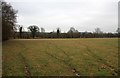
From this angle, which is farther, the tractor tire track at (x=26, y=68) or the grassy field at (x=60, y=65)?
the grassy field at (x=60, y=65)

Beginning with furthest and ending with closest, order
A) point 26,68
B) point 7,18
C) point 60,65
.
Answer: point 7,18 → point 60,65 → point 26,68

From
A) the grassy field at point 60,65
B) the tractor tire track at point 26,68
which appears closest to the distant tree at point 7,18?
the grassy field at point 60,65

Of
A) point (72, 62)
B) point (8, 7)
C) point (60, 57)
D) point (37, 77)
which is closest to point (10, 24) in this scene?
point (8, 7)

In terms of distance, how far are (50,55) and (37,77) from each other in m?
5.92

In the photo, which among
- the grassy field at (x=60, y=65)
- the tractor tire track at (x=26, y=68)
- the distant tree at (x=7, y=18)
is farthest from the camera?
the distant tree at (x=7, y=18)

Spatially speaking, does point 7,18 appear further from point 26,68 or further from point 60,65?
point 60,65

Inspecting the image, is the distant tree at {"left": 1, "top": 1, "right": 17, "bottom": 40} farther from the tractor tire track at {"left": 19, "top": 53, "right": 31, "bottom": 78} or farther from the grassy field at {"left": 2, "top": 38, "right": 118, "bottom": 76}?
the tractor tire track at {"left": 19, "top": 53, "right": 31, "bottom": 78}

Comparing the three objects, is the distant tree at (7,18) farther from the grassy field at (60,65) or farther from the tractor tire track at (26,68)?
the tractor tire track at (26,68)

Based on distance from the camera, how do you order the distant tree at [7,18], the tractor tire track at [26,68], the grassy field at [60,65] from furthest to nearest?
the distant tree at [7,18] → the grassy field at [60,65] → the tractor tire track at [26,68]

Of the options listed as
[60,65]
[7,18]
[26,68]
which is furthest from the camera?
[7,18]

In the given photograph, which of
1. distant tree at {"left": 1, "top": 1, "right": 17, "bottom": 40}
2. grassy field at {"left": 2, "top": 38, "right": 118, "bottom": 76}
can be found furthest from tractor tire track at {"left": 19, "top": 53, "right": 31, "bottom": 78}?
distant tree at {"left": 1, "top": 1, "right": 17, "bottom": 40}

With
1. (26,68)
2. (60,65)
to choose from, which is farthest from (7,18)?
(60,65)

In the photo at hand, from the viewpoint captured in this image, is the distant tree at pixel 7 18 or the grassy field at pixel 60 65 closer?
the grassy field at pixel 60 65

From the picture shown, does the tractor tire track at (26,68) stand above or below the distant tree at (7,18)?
below
